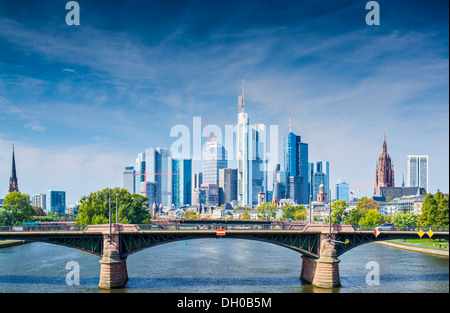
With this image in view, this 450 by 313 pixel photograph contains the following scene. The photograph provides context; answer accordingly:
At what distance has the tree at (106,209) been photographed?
12456 cm

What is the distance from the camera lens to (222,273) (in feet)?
262

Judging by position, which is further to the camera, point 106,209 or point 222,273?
point 106,209

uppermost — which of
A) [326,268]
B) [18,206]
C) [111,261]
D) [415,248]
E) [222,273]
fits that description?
[18,206]

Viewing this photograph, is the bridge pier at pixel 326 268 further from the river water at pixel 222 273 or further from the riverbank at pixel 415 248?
the riverbank at pixel 415 248

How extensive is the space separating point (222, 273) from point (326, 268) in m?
20.5

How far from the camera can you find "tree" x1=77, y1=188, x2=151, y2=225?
124562mm

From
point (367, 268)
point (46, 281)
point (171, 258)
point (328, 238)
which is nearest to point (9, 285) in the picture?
point (46, 281)

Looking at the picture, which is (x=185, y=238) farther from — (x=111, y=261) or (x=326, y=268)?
(x=326, y=268)

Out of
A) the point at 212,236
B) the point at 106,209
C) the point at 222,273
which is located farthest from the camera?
A: the point at 106,209

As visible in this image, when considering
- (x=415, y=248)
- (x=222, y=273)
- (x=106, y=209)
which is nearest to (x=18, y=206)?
(x=106, y=209)

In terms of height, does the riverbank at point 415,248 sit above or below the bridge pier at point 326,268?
below

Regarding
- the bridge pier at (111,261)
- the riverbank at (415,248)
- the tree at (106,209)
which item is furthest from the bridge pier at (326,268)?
the tree at (106,209)

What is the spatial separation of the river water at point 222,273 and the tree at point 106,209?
14.9 metres
